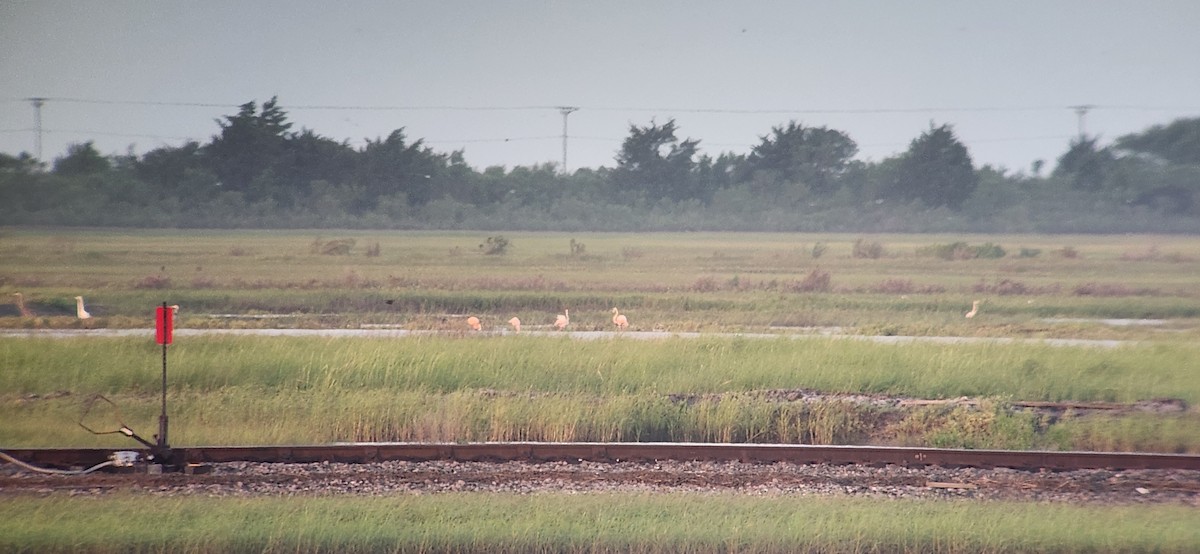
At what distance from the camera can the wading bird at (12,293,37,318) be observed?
69.9ft

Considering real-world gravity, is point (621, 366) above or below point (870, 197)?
below

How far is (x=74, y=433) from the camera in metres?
10.5

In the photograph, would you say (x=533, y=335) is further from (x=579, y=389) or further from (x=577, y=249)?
(x=577, y=249)

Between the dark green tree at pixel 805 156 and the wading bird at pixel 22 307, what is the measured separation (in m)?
19.8

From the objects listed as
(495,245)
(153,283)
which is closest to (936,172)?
(495,245)

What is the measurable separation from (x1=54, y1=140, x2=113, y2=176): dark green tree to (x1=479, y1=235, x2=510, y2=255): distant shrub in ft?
36.4

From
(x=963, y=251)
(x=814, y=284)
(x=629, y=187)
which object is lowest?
(x=814, y=284)

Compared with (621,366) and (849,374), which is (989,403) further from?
(621,366)

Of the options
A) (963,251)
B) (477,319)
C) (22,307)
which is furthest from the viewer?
(963,251)

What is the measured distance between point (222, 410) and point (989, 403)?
9.28 m

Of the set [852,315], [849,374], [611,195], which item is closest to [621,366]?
[849,374]

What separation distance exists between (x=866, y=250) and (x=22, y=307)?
78.4 ft

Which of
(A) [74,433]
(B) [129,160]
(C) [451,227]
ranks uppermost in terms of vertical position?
(B) [129,160]

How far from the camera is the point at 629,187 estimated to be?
29312 mm
